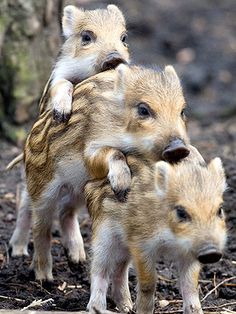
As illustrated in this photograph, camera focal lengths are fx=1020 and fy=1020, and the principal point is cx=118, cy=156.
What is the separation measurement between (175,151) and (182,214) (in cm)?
41

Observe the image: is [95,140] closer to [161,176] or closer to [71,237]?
[161,176]

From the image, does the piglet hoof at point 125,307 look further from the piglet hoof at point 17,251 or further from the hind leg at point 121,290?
the piglet hoof at point 17,251

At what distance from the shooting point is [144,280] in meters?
6.62

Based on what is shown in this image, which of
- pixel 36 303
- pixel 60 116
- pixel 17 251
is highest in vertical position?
pixel 60 116

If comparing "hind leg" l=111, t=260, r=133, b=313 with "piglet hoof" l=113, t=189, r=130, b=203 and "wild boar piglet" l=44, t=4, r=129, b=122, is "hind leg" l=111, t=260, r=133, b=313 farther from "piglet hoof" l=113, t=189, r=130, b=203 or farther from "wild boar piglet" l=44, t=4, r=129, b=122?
"wild boar piglet" l=44, t=4, r=129, b=122

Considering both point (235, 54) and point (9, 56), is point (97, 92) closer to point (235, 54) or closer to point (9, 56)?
point (9, 56)

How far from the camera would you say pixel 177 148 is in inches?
252

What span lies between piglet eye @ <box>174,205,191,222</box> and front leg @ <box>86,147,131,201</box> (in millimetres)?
529

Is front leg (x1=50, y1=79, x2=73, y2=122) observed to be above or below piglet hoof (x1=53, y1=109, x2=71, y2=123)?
above

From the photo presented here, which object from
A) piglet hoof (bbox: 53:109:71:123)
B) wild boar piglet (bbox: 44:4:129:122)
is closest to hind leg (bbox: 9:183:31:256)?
wild boar piglet (bbox: 44:4:129:122)

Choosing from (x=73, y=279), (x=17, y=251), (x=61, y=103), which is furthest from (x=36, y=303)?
(x=17, y=251)

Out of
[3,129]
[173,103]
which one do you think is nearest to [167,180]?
[173,103]

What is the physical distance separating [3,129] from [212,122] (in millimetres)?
3566

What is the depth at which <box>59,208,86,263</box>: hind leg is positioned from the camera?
805 cm
